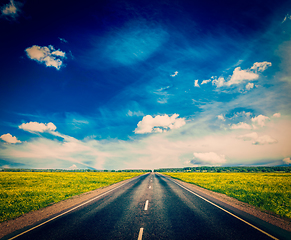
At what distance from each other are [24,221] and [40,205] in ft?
9.77

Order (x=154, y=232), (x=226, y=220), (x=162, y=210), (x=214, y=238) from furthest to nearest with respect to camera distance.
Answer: (x=162, y=210) → (x=226, y=220) → (x=154, y=232) → (x=214, y=238)

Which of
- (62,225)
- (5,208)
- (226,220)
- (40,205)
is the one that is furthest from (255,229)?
(5,208)

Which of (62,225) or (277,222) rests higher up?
(62,225)

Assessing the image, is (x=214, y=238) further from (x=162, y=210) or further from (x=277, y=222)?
(x=277, y=222)

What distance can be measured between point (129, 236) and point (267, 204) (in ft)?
33.7

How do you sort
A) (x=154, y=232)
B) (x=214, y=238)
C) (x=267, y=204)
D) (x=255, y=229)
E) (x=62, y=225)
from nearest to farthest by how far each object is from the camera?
(x=214, y=238) < (x=154, y=232) < (x=255, y=229) < (x=62, y=225) < (x=267, y=204)

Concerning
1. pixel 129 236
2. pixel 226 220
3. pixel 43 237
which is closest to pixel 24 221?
pixel 43 237

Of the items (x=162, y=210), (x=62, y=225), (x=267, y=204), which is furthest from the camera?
(x=267, y=204)

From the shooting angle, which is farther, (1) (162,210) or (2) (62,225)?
(1) (162,210)

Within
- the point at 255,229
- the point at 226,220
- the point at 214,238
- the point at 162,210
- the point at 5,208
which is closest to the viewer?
the point at 214,238

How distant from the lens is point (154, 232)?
504cm

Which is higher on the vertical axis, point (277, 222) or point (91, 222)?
point (91, 222)

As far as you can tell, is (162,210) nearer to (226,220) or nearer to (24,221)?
(226,220)

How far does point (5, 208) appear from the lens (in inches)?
335
